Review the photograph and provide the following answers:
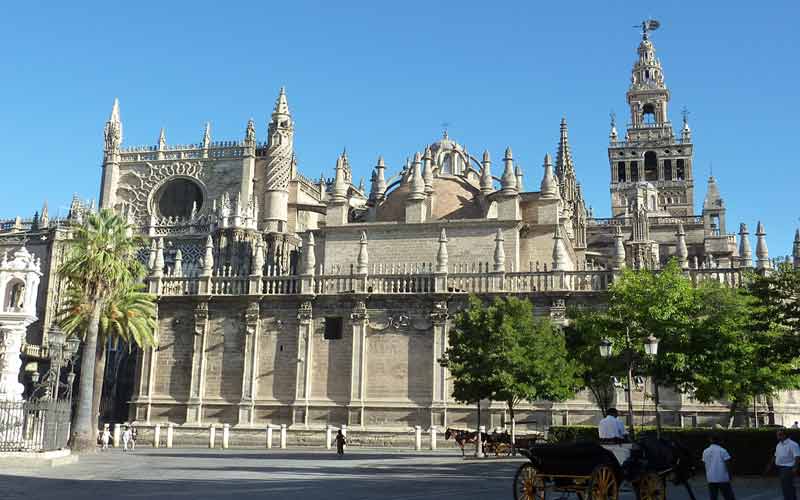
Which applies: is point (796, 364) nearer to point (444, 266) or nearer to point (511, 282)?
point (511, 282)

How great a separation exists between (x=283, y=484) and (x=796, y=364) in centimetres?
1685

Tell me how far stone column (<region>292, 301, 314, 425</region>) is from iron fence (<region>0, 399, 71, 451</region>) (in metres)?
14.1

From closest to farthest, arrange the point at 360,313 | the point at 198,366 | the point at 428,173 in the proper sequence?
1. the point at 360,313
2. the point at 198,366
3. the point at 428,173

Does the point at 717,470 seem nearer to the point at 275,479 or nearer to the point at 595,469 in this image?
the point at 595,469

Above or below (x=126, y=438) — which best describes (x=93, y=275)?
above

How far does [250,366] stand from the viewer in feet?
121

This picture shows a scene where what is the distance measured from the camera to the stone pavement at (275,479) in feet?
49.2

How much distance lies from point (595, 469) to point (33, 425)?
15.9 metres

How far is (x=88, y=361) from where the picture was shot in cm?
2942

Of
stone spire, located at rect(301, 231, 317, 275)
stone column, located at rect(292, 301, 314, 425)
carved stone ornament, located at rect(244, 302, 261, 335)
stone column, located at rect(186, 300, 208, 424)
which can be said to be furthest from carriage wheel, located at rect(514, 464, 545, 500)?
stone column, located at rect(186, 300, 208, 424)

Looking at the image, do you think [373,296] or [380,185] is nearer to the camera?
[373,296]

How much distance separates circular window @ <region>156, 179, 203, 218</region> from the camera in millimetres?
56278

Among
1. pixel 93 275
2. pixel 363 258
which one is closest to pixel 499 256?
pixel 363 258

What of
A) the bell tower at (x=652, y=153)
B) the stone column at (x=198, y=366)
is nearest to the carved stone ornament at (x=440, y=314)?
the stone column at (x=198, y=366)
